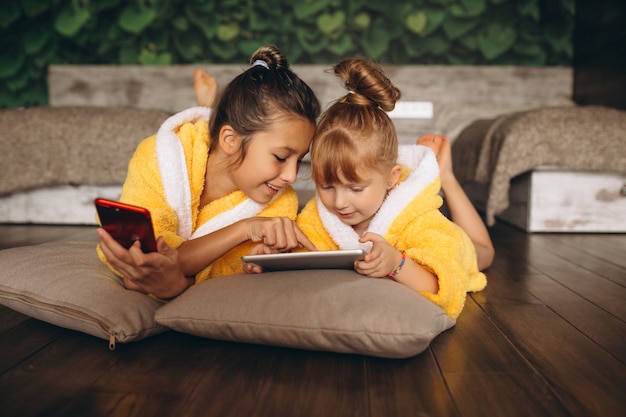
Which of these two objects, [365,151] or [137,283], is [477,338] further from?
[137,283]

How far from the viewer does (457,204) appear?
1602 millimetres

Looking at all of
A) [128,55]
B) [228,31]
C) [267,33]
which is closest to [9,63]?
[128,55]

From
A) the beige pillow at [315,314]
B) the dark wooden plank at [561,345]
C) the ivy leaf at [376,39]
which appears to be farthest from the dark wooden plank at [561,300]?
the ivy leaf at [376,39]

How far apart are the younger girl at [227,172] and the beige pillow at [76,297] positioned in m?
0.05

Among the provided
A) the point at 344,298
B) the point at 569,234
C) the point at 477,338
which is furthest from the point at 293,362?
the point at 569,234

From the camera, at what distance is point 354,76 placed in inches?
48.6

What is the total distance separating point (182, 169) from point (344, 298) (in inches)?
21.4

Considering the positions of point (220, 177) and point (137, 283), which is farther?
point (220, 177)

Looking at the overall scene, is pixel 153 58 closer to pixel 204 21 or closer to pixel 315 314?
pixel 204 21

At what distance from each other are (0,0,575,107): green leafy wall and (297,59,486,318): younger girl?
2.39 meters

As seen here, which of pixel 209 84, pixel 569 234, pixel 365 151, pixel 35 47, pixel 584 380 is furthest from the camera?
pixel 35 47

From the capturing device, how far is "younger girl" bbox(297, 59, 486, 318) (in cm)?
111

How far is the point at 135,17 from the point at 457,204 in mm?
2775

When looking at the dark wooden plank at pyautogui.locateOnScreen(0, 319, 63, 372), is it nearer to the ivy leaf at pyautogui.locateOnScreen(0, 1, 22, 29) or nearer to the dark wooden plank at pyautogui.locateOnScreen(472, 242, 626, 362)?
the dark wooden plank at pyautogui.locateOnScreen(472, 242, 626, 362)
